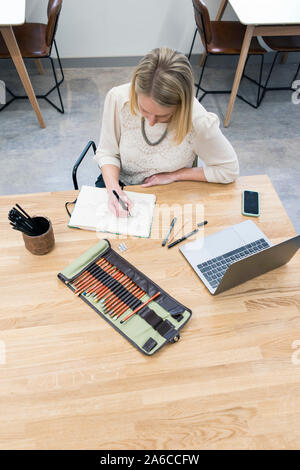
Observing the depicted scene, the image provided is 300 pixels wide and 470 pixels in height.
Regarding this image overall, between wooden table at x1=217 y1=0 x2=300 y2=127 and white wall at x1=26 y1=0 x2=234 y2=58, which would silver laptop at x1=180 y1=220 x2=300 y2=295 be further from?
white wall at x1=26 y1=0 x2=234 y2=58

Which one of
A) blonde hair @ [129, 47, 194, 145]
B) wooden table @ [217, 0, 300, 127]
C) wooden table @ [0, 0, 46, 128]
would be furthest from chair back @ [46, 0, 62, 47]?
blonde hair @ [129, 47, 194, 145]

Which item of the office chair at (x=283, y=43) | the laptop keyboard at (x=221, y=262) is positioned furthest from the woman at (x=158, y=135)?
the office chair at (x=283, y=43)

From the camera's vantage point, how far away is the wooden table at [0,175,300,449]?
935 mm

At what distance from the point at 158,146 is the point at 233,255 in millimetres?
561

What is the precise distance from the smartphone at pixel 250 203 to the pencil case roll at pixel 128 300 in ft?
1.69

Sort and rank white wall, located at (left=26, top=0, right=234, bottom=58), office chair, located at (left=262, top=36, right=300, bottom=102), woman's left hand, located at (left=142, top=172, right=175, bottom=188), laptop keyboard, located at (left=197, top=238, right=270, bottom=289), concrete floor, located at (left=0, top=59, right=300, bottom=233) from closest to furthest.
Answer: laptop keyboard, located at (left=197, top=238, right=270, bottom=289) → woman's left hand, located at (left=142, top=172, right=175, bottom=188) → concrete floor, located at (left=0, top=59, right=300, bottom=233) → office chair, located at (left=262, top=36, right=300, bottom=102) → white wall, located at (left=26, top=0, right=234, bottom=58)

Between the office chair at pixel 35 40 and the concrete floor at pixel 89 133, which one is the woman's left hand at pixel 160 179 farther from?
the office chair at pixel 35 40

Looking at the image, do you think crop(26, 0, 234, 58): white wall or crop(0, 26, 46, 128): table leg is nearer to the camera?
crop(0, 26, 46, 128): table leg

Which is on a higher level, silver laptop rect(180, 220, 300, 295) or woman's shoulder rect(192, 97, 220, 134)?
woman's shoulder rect(192, 97, 220, 134)

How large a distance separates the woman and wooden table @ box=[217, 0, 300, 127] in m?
1.53

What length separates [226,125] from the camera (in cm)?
312

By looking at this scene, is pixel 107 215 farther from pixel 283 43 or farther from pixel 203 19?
pixel 283 43

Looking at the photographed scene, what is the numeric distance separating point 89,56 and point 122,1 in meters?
0.62

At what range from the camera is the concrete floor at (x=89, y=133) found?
2.69 metres
